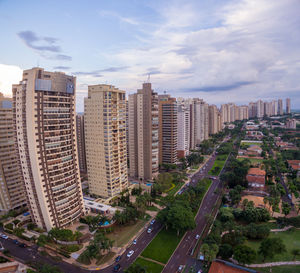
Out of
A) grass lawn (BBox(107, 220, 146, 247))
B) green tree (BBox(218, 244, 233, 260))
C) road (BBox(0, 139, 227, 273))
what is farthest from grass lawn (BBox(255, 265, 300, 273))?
grass lawn (BBox(107, 220, 146, 247))

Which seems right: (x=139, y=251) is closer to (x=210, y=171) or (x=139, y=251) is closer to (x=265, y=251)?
(x=265, y=251)

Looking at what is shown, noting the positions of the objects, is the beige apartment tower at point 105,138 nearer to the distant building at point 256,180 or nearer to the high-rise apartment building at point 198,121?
the distant building at point 256,180

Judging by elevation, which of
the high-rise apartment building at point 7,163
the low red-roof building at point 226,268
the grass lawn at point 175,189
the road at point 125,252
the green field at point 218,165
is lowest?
the road at point 125,252

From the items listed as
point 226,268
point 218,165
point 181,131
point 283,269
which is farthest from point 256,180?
point 181,131

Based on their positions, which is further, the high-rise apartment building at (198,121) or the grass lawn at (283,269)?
the high-rise apartment building at (198,121)

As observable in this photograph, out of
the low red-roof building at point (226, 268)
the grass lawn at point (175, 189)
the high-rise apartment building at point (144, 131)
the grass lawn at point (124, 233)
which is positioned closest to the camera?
the low red-roof building at point (226, 268)

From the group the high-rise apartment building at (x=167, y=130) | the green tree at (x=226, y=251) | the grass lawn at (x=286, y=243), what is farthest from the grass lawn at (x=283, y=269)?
the high-rise apartment building at (x=167, y=130)

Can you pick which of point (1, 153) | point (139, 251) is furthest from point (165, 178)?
point (1, 153)
